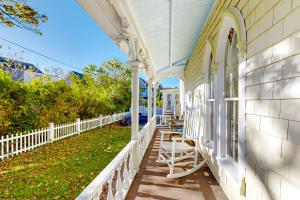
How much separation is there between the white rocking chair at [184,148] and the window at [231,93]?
0.82m

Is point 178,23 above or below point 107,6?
above

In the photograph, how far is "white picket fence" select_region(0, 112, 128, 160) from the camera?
5.86m

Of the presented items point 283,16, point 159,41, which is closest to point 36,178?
point 159,41

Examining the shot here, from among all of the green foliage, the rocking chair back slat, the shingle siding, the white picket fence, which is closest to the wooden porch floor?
the rocking chair back slat

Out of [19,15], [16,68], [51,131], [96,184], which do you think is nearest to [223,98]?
[96,184]

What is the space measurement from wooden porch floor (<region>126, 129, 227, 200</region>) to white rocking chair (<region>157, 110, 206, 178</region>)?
150 millimetres

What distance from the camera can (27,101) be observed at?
22.4 ft

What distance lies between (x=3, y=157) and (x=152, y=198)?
4.68 metres

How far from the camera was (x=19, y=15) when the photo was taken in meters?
3.59

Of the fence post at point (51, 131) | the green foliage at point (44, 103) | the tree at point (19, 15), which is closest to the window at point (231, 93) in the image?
the tree at point (19, 15)

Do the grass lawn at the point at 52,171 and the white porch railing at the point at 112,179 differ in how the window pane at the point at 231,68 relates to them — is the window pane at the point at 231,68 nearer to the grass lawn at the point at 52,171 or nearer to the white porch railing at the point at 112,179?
the white porch railing at the point at 112,179

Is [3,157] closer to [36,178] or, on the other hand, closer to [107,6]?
[36,178]

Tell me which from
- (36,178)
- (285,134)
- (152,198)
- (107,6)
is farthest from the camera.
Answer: (36,178)

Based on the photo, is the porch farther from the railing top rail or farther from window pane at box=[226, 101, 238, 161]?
window pane at box=[226, 101, 238, 161]
